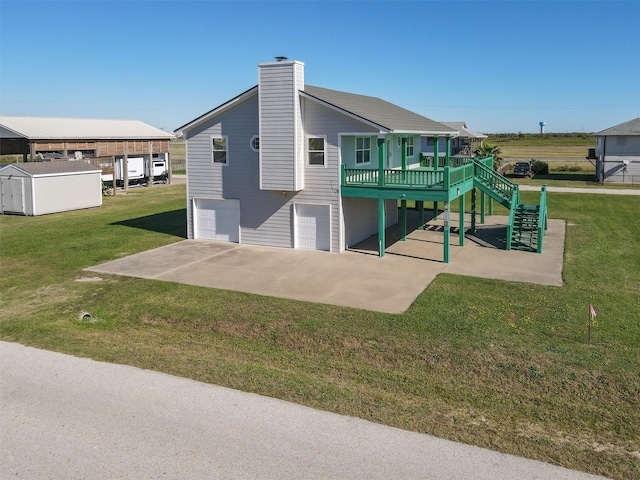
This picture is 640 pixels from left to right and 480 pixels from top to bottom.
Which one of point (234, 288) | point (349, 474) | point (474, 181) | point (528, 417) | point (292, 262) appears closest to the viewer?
point (349, 474)

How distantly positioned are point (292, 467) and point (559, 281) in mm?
11665

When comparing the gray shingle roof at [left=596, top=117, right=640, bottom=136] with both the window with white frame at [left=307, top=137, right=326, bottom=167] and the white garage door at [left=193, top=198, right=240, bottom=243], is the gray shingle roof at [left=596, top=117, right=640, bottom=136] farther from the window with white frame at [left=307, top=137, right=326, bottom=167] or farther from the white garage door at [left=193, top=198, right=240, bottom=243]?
the white garage door at [left=193, top=198, right=240, bottom=243]

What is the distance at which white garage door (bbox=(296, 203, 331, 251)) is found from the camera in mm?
20875

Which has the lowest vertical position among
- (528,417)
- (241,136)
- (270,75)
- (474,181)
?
(528,417)

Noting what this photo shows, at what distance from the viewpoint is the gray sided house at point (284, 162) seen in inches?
787

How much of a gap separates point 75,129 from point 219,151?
66.3 feet

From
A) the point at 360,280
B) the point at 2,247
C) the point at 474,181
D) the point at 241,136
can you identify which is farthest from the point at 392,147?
the point at 2,247

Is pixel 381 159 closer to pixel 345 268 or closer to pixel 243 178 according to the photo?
pixel 345 268

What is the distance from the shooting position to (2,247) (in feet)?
71.7

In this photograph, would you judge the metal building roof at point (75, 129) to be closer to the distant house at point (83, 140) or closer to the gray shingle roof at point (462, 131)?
the distant house at point (83, 140)

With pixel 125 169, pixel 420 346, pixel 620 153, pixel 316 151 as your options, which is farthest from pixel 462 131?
pixel 420 346

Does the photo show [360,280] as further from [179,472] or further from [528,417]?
[179,472]

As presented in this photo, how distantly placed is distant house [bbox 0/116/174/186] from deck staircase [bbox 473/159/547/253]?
80.7 ft

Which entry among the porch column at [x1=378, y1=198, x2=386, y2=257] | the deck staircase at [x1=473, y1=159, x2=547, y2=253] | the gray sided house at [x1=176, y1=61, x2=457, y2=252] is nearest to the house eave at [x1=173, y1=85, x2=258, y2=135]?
the gray sided house at [x1=176, y1=61, x2=457, y2=252]
